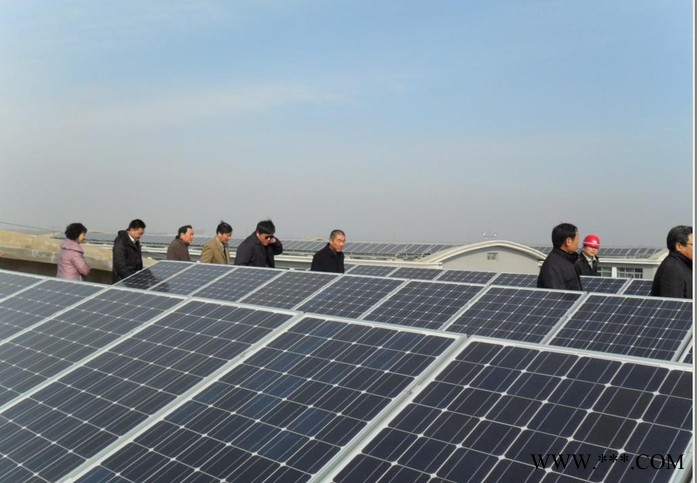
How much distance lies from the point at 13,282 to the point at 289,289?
13.7 feet

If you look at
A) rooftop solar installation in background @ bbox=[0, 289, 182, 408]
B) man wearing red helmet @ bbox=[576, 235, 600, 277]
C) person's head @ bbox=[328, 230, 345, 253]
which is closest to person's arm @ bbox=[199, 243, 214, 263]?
person's head @ bbox=[328, 230, 345, 253]

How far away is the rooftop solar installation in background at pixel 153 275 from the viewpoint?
11469mm

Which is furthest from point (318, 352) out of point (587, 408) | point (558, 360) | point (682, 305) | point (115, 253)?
point (115, 253)

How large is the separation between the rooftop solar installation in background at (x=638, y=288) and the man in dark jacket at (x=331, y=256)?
4.97 metres

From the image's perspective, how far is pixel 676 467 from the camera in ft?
9.19

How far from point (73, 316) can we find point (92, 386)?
2.38 m

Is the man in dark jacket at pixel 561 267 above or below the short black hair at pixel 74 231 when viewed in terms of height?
below

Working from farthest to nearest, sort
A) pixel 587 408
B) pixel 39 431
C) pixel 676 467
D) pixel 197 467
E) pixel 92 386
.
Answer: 1. pixel 92 386
2. pixel 39 431
3. pixel 197 467
4. pixel 587 408
5. pixel 676 467

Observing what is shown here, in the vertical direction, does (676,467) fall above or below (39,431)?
above

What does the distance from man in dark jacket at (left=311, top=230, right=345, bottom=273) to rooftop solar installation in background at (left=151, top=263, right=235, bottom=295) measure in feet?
5.07

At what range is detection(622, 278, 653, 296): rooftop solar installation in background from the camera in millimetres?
11371

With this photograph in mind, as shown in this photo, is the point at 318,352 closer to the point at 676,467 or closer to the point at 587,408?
the point at 587,408

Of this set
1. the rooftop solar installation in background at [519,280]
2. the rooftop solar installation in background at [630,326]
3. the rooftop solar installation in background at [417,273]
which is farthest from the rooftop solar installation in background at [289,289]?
the rooftop solar installation in background at [417,273]

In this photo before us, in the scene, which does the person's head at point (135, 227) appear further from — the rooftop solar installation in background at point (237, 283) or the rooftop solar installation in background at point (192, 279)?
the rooftop solar installation in background at point (237, 283)
